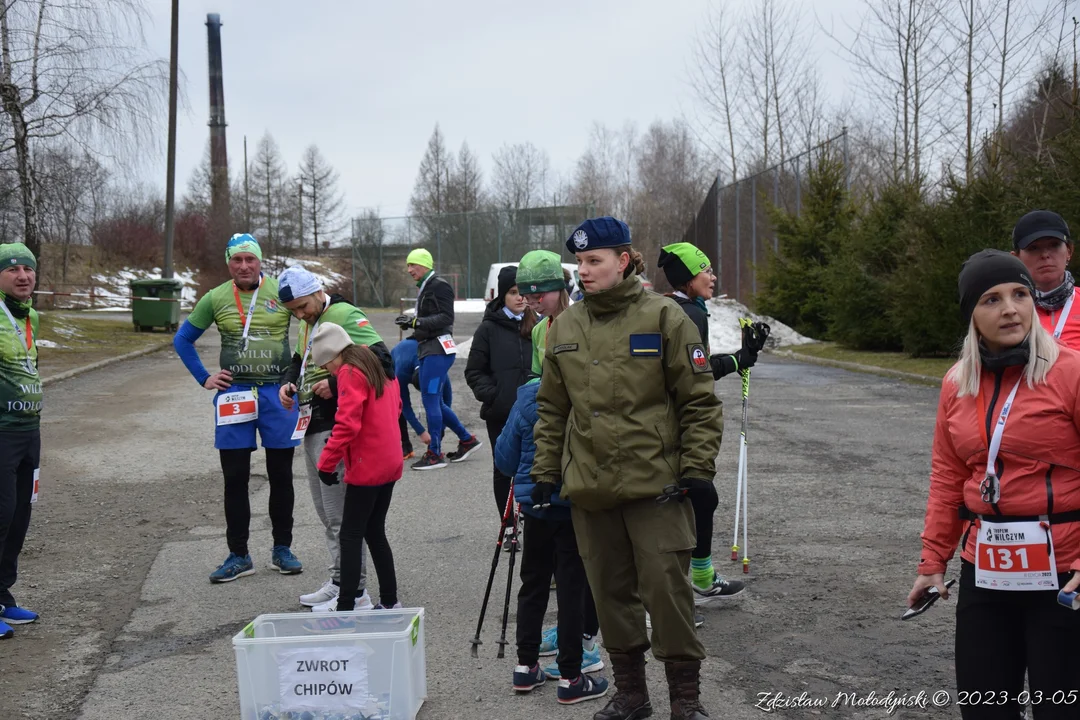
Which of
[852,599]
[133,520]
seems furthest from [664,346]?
[133,520]

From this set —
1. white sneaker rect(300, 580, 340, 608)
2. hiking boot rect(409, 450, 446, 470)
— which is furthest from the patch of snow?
white sneaker rect(300, 580, 340, 608)

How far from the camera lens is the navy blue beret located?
4.16 meters

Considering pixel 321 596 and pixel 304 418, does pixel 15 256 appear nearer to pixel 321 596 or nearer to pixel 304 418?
pixel 304 418

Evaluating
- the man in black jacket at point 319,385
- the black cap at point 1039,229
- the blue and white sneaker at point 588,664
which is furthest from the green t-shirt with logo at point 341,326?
the black cap at point 1039,229

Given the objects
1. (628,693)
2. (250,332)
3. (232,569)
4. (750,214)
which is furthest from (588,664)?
(750,214)

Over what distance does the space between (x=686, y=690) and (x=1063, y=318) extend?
7.32 feet

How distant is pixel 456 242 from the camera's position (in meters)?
49.7

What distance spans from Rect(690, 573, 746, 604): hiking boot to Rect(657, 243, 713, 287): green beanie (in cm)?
168

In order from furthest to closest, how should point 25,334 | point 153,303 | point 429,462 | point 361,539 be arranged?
point 153,303
point 429,462
point 25,334
point 361,539

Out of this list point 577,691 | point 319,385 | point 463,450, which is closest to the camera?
point 577,691

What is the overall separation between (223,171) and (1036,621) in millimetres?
64885

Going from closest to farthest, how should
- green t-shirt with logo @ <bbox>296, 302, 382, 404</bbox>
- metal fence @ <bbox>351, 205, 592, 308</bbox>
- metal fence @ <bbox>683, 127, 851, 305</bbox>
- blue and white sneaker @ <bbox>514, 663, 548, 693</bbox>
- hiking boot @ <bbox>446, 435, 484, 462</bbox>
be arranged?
blue and white sneaker @ <bbox>514, 663, 548, 693</bbox> < green t-shirt with logo @ <bbox>296, 302, 382, 404</bbox> < hiking boot @ <bbox>446, 435, 484, 462</bbox> < metal fence @ <bbox>683, 127, 851, 305</bbox> < metal fence @ <bbox>351, 205, 592, 308</bbox>

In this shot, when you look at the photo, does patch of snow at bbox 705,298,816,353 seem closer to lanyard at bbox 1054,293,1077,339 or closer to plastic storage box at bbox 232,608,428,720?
lanyard at bbox 1054,293,1077,339

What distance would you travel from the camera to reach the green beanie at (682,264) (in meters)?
5.44
